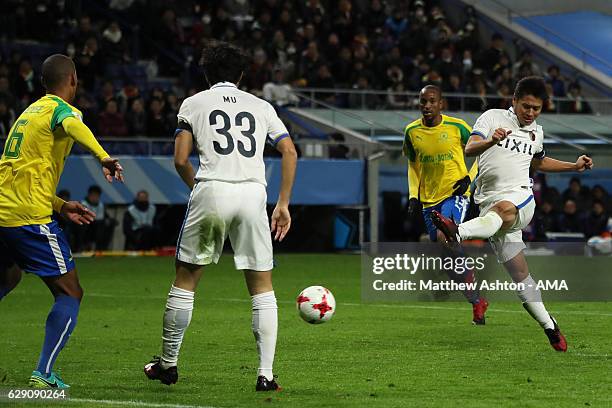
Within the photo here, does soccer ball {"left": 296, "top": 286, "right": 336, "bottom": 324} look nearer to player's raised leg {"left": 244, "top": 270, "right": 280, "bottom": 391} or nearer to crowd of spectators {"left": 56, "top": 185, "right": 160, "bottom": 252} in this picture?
player's raised leg {"left": 244, "top": 270, "right": 280, "bottom": 391}

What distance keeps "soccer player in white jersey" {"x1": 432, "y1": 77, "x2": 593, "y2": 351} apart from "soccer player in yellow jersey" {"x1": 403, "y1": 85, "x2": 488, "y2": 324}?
8.30 ft

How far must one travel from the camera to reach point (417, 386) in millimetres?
8070

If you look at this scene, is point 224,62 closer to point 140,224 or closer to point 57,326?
point 57,326

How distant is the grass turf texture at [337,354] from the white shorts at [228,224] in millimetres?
849

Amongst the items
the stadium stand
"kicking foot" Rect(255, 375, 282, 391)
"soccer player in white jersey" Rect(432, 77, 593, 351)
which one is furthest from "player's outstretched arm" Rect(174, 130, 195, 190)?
the stadium stand

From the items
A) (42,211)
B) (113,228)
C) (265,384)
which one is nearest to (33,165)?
(42,211)

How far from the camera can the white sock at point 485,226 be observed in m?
10.4

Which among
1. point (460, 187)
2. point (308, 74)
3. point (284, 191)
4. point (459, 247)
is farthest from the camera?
point (308, 74)

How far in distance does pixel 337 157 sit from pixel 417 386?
17.6 meters

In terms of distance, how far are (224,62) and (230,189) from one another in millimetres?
831

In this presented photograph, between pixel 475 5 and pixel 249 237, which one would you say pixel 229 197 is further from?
pixel 475 5

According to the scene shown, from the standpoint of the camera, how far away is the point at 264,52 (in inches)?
1164

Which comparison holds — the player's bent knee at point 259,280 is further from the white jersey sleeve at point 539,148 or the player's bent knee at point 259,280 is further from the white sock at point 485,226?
the white jersey sleeve at point 539,148

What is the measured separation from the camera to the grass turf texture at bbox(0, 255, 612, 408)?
7684 millimetres
